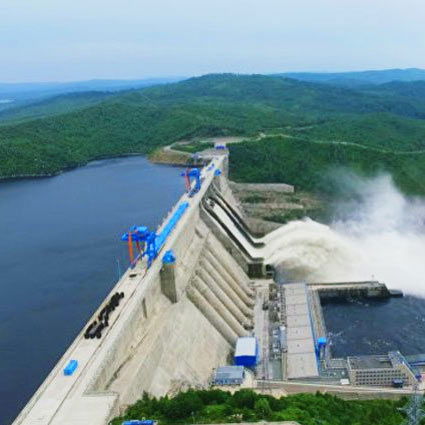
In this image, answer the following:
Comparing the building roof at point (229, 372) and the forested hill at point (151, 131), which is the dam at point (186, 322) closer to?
the building roof at point (229, 372)

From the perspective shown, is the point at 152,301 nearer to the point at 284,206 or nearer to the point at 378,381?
the point at 378,381

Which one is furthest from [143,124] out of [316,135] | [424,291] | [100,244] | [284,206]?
[424,291]

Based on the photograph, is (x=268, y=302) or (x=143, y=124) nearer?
(x=268, y=302)

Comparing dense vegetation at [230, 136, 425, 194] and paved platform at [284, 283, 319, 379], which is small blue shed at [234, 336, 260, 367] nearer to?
paved platform at [284, 283, 319, 379]

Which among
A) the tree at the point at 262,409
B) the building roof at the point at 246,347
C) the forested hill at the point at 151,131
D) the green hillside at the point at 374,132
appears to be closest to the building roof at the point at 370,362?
the building roof at the point at 246,347

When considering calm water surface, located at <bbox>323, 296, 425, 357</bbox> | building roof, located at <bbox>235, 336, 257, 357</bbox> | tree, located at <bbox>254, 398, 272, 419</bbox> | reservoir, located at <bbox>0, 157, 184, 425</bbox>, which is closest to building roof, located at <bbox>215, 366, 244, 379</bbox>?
building roof, located at <bbox>235, 336, 257, 357</bbox>

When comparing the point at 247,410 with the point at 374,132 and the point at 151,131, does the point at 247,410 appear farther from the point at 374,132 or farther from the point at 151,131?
the point at 151,131

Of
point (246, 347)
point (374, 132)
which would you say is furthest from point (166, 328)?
point (374, 132)
